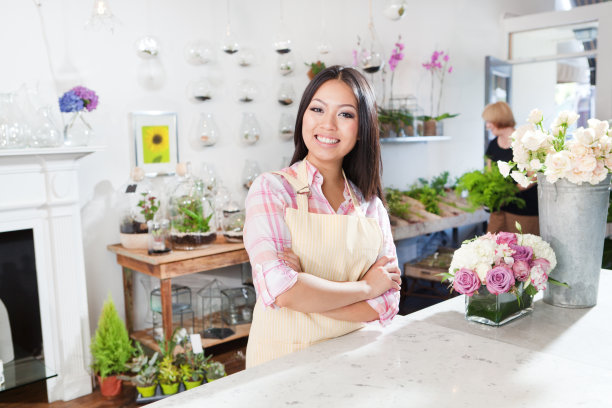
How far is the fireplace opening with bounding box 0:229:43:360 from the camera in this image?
125 inches

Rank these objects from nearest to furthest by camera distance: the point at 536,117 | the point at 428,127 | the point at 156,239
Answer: the point at 536,117, the point at 156,239, the point at 428,127

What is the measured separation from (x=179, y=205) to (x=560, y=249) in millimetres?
2502

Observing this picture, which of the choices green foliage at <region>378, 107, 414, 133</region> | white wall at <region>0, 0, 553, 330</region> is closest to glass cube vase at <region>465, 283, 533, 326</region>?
white wall at <region>0, 0, 553, 330</region>

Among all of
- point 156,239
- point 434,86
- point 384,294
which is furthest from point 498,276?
point 434,86

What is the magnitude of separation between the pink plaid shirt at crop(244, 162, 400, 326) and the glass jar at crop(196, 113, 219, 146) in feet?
7.98

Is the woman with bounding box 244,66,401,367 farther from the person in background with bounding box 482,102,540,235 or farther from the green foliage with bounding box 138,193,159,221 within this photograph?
the person in background with bounding box 482,102,540,235

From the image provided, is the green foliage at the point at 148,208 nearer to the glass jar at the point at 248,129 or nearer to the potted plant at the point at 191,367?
the potted plant at the point at 191,367

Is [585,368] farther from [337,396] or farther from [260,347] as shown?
[260,347]

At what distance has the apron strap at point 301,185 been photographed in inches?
63.8

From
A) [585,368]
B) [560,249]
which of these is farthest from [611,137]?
[585,368]

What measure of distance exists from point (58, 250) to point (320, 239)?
6.86ft

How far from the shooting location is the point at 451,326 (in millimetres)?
1554

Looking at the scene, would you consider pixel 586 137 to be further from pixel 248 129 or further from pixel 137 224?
pixel 248 129

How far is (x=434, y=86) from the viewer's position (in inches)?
238
